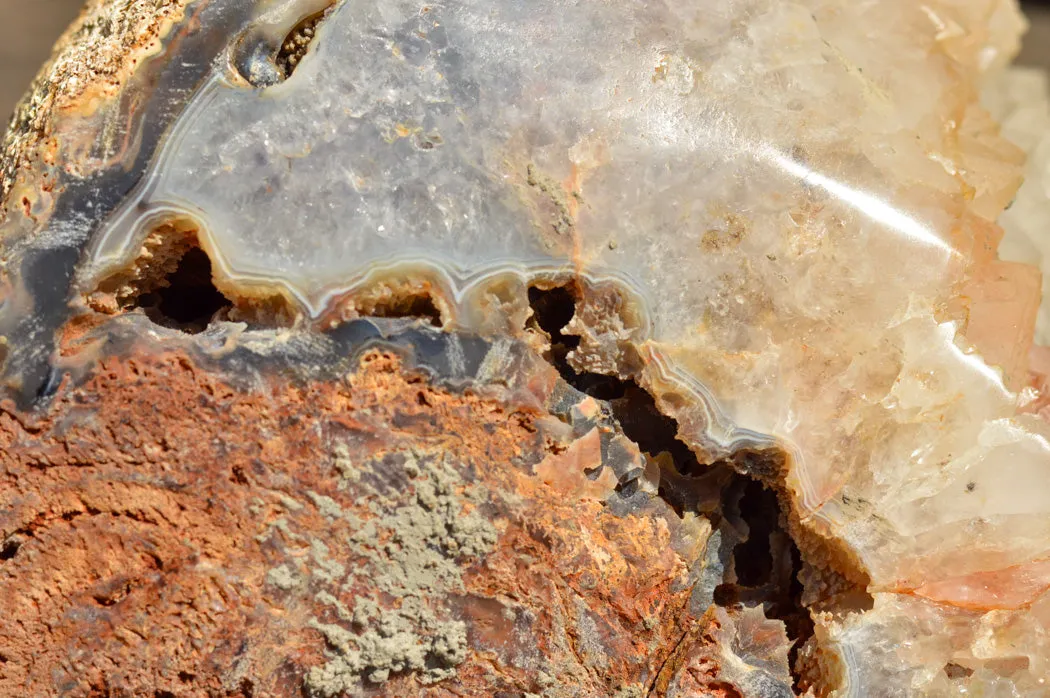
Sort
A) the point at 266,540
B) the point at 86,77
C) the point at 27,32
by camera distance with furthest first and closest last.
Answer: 1. the point at 27,32
2. the point at 86,77
3. the point at 266,540

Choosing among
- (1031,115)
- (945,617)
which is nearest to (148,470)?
(945,617)

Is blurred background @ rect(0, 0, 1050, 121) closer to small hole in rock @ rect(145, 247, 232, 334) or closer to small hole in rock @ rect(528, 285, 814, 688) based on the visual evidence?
small hole in rock @ rect(145, 247, 232, 334)

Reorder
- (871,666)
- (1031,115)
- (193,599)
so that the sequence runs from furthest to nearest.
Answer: (1031,115), (871,666), (193,599)

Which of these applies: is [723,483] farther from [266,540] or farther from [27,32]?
[27,32]

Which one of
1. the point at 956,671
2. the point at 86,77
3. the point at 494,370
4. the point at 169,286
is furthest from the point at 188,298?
the point at 956,671

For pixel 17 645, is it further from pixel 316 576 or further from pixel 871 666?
pixel 871 666

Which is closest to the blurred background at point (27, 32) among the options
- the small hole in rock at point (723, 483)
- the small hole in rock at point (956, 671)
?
the small hole in rock at point (723, 483)

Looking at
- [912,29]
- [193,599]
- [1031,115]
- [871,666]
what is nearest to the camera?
[193,599]
